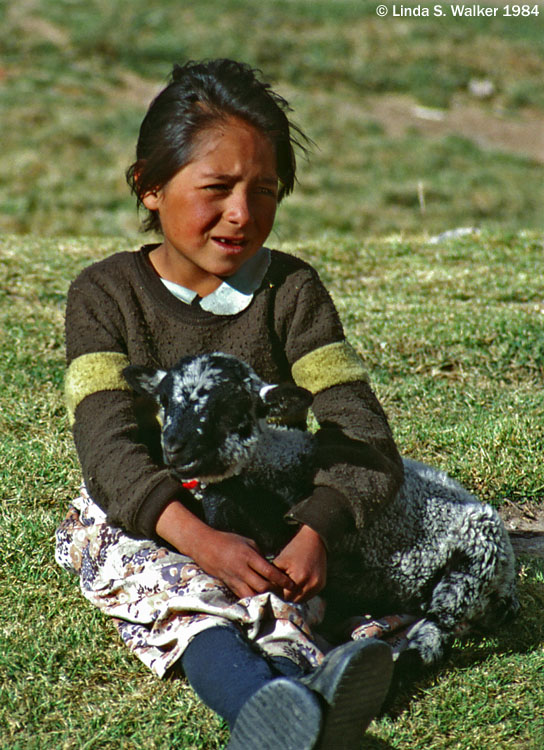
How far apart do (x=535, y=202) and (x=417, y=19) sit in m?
15.4

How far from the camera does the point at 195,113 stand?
3.17 meters

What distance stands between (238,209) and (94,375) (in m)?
0.73

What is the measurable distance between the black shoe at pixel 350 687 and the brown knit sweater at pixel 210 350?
2.00 feet

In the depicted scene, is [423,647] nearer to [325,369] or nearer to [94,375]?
[325,369]

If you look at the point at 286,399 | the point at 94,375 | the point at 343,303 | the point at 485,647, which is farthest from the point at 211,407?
the point at 343,303

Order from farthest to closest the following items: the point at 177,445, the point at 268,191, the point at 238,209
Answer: the point at 268,191
the point at 238,209
the point at 177,445

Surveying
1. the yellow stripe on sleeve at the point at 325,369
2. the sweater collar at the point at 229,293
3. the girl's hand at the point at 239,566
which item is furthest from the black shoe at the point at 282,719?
the sweater collar at the point at 229,293

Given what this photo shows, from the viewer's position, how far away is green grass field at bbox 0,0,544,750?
115 inches

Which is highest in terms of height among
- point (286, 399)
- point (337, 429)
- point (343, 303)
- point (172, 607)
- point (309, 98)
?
point (286, 399)

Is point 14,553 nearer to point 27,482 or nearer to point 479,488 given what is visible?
point 27,482

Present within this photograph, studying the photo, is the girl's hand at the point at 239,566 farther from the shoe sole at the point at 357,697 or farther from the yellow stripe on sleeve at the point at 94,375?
the yellow stripe on sleeve at the point at 94,375

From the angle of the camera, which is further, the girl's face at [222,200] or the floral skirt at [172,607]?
the girl's face at [222,200]

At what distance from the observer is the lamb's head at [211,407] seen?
9.32ft

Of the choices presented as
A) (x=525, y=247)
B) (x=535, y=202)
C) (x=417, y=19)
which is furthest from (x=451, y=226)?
(x=417, y=19)
